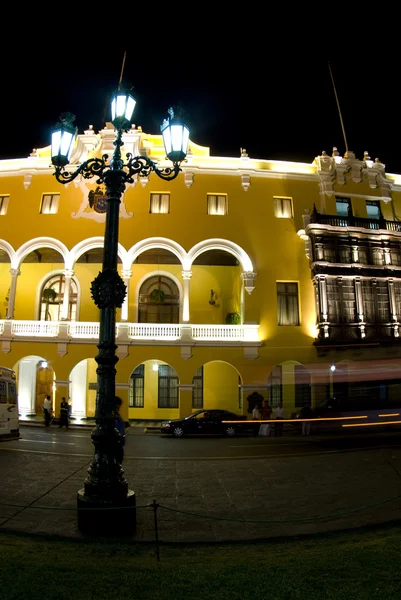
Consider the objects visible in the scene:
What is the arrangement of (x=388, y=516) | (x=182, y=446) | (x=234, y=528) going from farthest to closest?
(x=182, y=446) < (x=388, y=516) < (x=234, y=528)

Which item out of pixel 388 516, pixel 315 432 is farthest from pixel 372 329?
pixel 388 516

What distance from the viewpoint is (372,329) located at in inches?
889

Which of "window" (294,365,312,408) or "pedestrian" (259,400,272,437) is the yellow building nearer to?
"window" (294,365,312,408)

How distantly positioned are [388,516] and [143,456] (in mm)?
7890

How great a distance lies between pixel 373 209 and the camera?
25203 millimetres

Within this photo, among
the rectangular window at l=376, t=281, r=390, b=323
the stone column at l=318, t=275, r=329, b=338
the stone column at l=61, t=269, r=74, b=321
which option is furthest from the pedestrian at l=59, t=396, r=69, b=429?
the rectangular window at l=376, t=281, r=390, b=323

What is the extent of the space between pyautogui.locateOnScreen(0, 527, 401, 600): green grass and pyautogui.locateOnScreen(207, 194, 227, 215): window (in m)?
19.7

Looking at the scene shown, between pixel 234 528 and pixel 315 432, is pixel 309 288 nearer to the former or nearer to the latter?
pixel 315 432

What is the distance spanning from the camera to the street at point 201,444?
13.6 meters

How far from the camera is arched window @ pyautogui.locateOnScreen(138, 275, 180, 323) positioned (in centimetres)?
2470

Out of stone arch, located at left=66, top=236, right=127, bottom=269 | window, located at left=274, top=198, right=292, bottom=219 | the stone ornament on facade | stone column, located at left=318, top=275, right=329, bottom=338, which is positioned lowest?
stone column, located at left=318, top=275, right=329, bottom=338

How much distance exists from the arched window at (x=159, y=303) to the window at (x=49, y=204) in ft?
21.8

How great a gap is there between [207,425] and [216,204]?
12.3m

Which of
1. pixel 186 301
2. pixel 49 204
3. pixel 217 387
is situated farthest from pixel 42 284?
pixel 217 387
